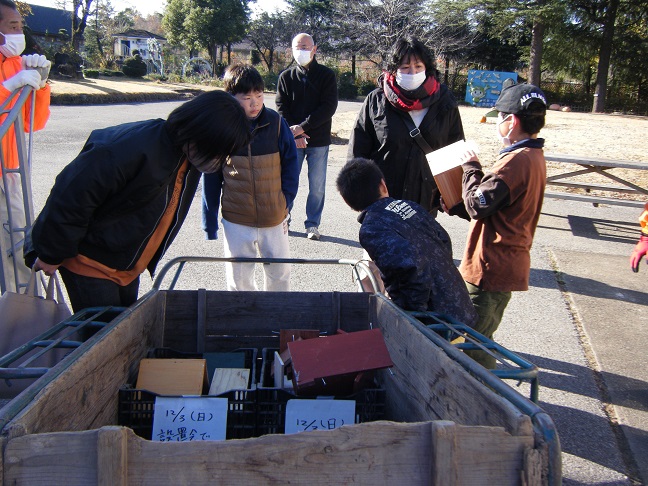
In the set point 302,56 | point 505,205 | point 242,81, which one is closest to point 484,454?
point 505,205

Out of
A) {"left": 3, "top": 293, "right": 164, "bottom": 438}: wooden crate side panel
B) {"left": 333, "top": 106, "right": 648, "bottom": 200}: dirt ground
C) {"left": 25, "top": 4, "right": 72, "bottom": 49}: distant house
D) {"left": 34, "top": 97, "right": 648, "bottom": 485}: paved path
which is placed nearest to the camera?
{"left": 3, "top": 293, "right": 164, "bottom": 438}: wooden crate side panel

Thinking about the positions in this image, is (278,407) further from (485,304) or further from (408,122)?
(408,122)

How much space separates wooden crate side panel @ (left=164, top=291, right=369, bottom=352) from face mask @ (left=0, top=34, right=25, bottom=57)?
240cm

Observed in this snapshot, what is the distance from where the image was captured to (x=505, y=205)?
313 cm

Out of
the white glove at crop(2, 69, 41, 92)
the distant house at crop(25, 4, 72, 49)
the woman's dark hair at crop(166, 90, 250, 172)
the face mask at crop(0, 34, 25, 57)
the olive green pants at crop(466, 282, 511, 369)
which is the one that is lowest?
the olive green pants at crop(466, 282, 511, 369)

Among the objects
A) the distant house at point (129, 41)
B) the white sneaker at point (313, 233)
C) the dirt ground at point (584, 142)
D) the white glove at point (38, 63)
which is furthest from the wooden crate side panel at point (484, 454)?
the distant house at point (129, 41)

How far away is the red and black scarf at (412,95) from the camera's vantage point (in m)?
3.81

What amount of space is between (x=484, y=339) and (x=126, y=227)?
5.17ft

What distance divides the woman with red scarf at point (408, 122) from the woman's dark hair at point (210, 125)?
4.85 feet

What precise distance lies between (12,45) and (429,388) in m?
3.72

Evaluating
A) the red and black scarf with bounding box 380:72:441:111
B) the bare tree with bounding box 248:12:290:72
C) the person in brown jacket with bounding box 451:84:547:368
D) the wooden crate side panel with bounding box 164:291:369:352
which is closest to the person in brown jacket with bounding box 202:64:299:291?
the red and black scarf with bounding box 380:72:441:111

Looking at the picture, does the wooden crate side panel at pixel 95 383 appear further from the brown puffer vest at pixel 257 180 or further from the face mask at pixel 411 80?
the face mask at pixel 411 80

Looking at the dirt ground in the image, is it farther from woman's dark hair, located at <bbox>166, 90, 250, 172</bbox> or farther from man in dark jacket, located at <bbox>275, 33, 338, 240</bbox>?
woman's dark hair, located at <bbox>166, 90, 250, 172</bbox>

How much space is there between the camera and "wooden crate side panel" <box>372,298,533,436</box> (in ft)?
5.46
